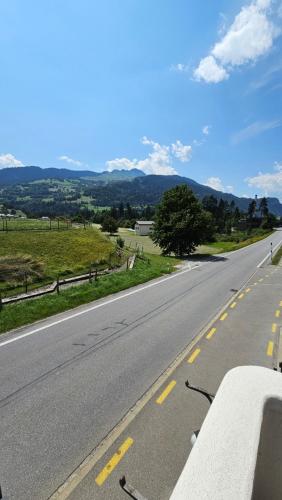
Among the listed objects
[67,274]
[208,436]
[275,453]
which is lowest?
[67,274]

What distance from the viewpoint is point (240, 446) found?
3.15m

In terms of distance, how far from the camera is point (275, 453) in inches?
145

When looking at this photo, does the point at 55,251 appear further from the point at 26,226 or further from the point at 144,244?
the point at 144,244

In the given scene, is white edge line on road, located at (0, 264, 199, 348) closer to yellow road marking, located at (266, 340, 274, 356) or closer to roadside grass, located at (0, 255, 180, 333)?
roadside grass, located at (0, 255, 180, 333)

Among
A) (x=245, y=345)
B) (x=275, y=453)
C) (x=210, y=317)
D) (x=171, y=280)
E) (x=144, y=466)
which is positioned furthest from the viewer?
(x=171, y=280)

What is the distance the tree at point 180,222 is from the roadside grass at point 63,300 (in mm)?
21995

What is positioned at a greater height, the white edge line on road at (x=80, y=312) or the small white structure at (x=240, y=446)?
the small white structure at (x=240, y=446)

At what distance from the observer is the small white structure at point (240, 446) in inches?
108

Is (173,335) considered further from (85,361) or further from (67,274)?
(67,274)

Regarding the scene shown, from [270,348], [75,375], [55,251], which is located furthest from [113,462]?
[55,251]

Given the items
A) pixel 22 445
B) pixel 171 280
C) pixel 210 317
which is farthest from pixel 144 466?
pixel 171 280

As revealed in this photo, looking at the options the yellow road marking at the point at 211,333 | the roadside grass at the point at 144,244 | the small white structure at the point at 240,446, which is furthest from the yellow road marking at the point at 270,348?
the roadside grass at the point at 144,244

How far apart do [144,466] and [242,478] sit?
3.89m

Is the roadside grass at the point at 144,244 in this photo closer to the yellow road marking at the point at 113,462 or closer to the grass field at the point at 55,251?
the grass field at the point at 55,251
